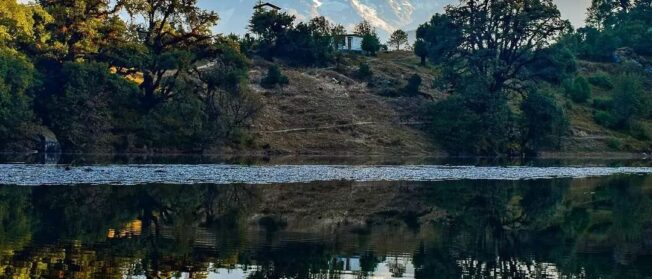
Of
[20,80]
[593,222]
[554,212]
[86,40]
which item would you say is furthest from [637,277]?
[86,40]

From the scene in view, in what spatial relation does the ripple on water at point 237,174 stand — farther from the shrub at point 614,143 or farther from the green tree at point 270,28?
the green tree at point 270,28

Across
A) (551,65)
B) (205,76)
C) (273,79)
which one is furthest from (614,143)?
(205,76)

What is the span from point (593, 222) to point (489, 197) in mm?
11095

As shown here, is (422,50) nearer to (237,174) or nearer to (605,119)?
(605,119)

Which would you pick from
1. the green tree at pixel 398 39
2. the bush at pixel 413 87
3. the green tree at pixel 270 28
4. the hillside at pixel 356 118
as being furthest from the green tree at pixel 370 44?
the green tree at pixel 398 39

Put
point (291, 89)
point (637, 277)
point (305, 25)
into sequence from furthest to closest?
1. point (305, 25)
2. point (291, 89)
3. point (637, 277)

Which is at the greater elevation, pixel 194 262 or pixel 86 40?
pixel 86 40

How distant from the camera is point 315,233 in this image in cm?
2922

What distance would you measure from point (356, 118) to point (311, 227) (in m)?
79.7

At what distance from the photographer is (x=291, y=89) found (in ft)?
377

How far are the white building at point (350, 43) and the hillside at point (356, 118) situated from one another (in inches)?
486

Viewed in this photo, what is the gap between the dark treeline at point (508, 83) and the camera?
355 feet

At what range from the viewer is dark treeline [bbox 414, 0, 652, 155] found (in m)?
108

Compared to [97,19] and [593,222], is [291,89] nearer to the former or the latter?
[97,19]
